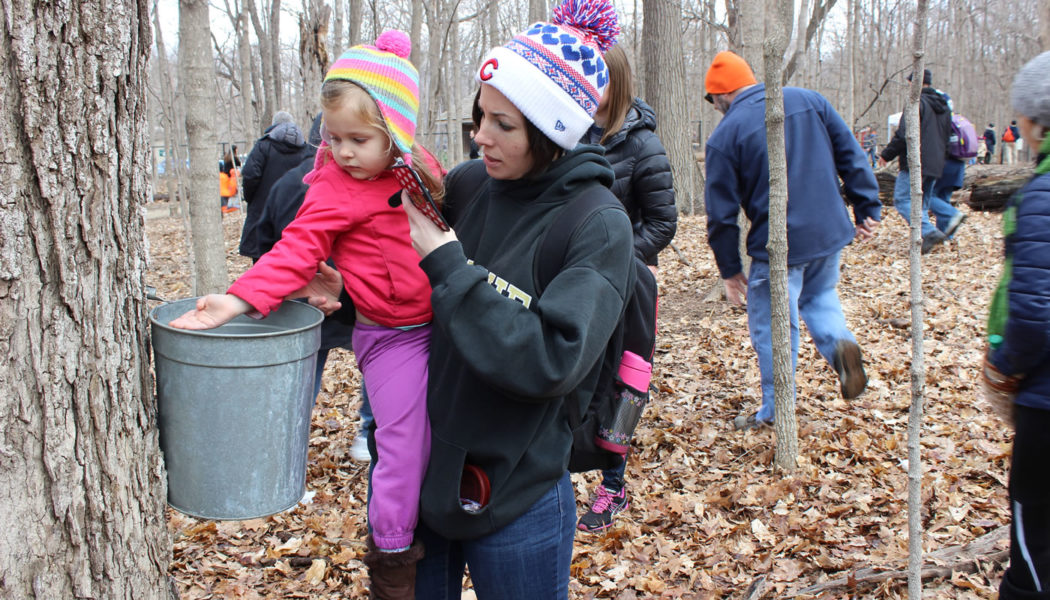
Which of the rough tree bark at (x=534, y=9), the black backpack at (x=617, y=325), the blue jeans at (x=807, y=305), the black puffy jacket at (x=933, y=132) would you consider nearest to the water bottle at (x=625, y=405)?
the black backpack at (x=617, y=325)

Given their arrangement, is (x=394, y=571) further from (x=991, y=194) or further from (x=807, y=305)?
(x=991, y=194)

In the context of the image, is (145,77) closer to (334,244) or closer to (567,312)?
(334,244)

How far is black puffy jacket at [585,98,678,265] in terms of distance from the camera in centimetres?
369

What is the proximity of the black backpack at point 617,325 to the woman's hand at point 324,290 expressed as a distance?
370 millimetres

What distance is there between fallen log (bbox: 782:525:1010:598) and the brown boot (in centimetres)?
176

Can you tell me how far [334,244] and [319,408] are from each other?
12.6 feet

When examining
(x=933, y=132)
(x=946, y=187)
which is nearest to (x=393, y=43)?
(x=933, y=132)

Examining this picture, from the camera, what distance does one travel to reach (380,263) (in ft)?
7.16

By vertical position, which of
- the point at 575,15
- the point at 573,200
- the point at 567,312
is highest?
the point at 575,15

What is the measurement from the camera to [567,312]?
1458 millimetres

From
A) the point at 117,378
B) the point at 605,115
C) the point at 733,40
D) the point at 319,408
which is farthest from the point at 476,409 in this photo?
the point at 733,40

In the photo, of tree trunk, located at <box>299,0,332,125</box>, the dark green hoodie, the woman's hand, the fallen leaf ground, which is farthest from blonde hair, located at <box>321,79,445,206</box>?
tree trunk, located at <box>299,0,332,125</box>

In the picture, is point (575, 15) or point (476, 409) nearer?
point (476, 409)

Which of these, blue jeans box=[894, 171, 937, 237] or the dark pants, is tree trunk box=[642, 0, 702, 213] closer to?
blue jeans box=[894, 171, 937, 237]
